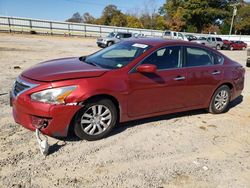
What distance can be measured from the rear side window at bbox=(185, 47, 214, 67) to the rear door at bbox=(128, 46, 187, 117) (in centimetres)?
23

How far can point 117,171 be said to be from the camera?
11.7 ft

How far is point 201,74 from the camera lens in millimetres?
5484

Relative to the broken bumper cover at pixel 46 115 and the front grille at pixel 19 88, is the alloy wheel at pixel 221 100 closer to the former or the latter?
the broken bumper cover at pixel 46 115

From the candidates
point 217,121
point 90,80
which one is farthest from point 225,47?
point 90,80

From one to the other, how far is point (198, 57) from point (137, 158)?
8.88ft

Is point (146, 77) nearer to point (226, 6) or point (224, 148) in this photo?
point (224, 148)

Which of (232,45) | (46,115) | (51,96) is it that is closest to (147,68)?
(51,96)

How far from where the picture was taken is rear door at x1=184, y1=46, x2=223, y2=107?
5.35 m

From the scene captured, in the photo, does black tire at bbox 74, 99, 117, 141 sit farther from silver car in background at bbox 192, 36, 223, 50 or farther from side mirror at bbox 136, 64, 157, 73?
silver car in background at bbox 192, 36, 223, 50

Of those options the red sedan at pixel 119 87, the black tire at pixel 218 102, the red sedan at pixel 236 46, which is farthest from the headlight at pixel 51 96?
the red sedan at pixel 236 46

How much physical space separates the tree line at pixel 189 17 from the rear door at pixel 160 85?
194 ft

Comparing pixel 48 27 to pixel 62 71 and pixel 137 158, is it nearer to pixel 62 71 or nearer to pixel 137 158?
pixel 62 71

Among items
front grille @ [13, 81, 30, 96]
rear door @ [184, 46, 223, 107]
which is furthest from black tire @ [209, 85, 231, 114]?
front grille @ [13, 81, 30, 96]

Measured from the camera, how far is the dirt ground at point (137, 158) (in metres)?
3.38
